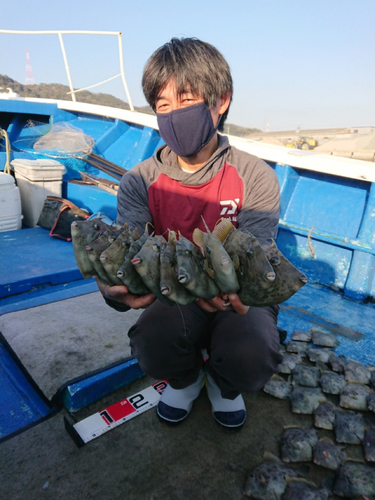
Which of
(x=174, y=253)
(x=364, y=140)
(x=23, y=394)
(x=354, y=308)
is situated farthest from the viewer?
(x=364, y=140)

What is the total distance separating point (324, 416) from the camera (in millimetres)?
2215

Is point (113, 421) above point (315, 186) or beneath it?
beneath

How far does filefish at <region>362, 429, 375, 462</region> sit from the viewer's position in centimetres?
194

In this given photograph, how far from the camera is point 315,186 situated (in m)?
4.46

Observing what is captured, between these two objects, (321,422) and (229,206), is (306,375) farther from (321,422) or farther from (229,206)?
(229,206)

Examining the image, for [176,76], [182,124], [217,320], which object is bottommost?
[217,320]

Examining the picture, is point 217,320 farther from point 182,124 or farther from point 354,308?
point 354,308

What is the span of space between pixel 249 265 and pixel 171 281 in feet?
1.20

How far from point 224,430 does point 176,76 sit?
2158mm

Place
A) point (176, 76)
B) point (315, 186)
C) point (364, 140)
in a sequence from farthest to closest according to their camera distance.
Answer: point (364, 140)
point (315, 186)
point (176, 76)

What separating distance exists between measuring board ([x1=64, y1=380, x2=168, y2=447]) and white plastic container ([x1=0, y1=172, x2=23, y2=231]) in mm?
4112

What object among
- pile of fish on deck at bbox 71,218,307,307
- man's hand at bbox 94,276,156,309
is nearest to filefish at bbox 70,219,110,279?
pile of fish on deck at bbox 71,218,307,307

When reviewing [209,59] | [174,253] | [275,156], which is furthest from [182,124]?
[275,156]

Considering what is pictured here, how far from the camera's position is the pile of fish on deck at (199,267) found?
1.51m
